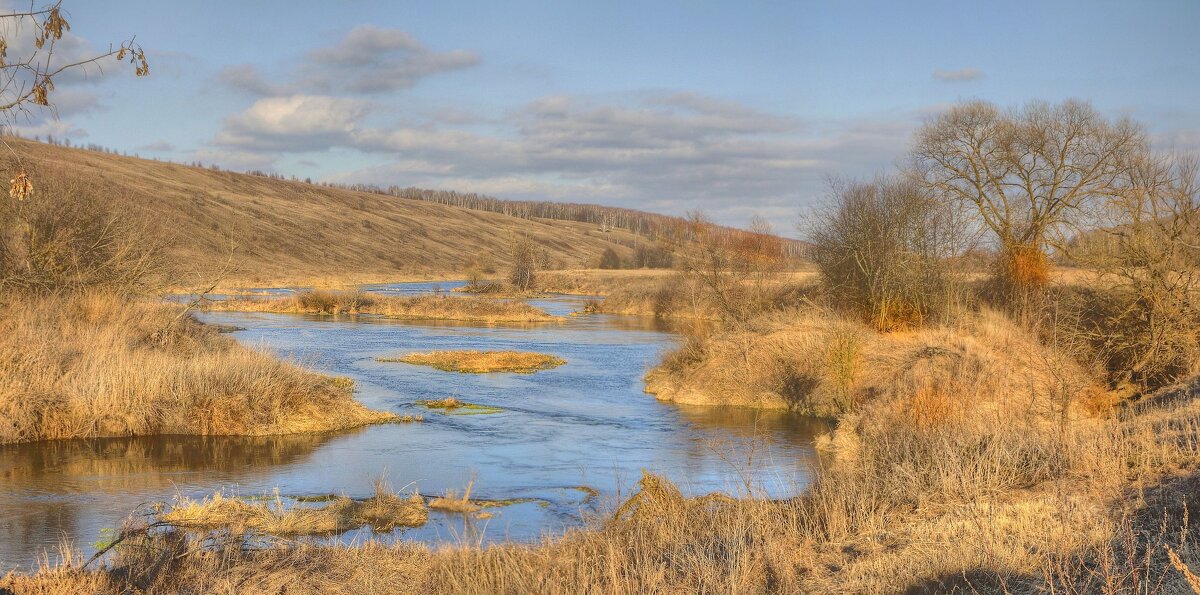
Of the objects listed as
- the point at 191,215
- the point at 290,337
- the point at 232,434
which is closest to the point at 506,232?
the point at 191,215

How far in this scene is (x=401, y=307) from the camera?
57.9 meters

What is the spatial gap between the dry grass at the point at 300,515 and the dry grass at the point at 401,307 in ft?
132

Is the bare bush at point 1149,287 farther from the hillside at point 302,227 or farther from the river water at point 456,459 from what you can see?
the hillside at point 302,227

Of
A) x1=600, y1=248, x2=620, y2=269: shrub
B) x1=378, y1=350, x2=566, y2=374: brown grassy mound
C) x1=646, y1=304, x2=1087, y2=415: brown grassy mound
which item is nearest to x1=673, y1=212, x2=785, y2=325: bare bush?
x1=646, y1=304, x2=1087, y2=415: brown grassy mound

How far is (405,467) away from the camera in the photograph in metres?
17.4

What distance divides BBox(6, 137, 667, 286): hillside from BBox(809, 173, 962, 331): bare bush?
56.8 meters

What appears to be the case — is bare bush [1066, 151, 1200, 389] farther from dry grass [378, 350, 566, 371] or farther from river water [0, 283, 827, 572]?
dry grass [378, 350, 566, 371]

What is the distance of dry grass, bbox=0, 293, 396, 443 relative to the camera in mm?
18438

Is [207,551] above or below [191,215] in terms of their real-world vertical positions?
below

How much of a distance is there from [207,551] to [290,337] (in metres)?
31.2

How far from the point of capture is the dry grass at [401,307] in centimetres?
5525

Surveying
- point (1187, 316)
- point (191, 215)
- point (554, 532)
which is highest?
point (191, 215)

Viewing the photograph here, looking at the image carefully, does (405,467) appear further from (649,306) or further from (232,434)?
(649,306)

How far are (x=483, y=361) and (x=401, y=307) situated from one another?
26.2 meters
